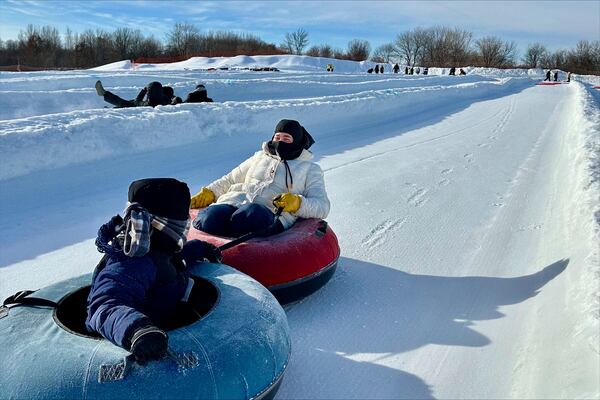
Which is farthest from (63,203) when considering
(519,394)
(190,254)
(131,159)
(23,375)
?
(519,394)

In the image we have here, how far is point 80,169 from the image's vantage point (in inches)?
242

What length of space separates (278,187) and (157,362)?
207 centimetres

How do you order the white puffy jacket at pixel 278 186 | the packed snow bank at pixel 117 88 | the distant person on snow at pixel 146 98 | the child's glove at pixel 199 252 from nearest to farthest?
the child's glove at pixel 199 252, the white puffy jacket at pixel 278 186, the distant person on snow at pixel 146 98, the packed snow bank at pixel 117 88

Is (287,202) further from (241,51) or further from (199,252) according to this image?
(241,51)

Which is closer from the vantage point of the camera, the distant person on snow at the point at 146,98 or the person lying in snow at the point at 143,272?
the person lying in snow at the point at 143,272

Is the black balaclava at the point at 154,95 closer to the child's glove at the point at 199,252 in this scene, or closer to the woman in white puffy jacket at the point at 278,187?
the woman in white puffy jacket at the point at 278,187

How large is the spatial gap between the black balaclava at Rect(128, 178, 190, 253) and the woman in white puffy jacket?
1.18m

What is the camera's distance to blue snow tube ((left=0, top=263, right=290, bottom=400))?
1777mm

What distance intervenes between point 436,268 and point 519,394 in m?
1.61

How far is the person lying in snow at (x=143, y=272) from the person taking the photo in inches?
71.7

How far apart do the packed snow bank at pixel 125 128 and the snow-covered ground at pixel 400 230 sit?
0.03 meters

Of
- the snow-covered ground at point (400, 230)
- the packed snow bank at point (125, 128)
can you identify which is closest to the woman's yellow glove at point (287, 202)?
the snow-covered ground at point (400, 230)

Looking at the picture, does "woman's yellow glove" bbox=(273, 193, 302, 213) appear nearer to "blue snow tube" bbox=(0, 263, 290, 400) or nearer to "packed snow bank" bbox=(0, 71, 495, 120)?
"blue snow tube" bbox=(0, 263, 290, 400)

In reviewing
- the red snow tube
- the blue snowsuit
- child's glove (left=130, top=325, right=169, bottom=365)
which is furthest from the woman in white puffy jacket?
child's glove (left=130, top=325, right=169, bottom=365)
